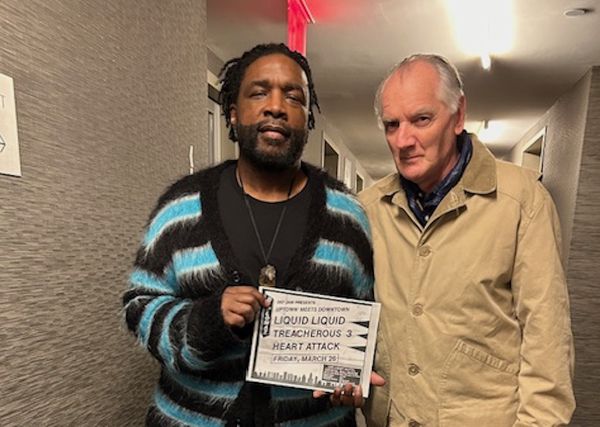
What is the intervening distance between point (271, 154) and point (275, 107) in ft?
0.31

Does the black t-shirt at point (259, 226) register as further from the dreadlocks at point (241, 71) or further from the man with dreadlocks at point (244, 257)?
the dreadlocks at point (241, 71)

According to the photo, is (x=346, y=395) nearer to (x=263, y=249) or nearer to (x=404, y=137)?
(x=263, y=249)

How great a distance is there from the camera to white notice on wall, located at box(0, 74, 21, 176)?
729 millimetres

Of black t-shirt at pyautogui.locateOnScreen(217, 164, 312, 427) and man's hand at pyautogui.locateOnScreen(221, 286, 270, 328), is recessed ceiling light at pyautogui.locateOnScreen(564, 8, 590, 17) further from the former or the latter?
man's hand at pyautogui.locateOnScreen(221, 286, 270, 328)

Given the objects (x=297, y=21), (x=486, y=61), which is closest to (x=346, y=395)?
(x=297, y=21)

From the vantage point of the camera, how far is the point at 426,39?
2.47 metres

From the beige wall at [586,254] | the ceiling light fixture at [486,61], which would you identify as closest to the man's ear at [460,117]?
the ceiling light fixture at [486,61]

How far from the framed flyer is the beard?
0.27 meters

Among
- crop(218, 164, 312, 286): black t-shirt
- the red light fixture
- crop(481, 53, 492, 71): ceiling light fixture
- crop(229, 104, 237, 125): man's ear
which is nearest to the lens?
crop(218, 164, 312, 286): black t-shirt

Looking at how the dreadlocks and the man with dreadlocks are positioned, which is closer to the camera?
the man with dreadlocks

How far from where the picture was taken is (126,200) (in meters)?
1.13

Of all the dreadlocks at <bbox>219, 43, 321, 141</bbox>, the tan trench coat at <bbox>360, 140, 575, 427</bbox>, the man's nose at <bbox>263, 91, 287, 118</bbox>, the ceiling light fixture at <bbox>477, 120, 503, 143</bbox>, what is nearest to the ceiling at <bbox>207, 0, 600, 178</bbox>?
the ceiling light fixture at <bbox>477, 120, 503, 143</bbox>

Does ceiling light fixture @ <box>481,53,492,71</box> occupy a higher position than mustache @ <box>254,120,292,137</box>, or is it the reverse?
ceiling light fixture @ <box>481,53,492,71</box>

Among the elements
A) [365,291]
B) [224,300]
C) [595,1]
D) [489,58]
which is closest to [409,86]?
[365,291]
